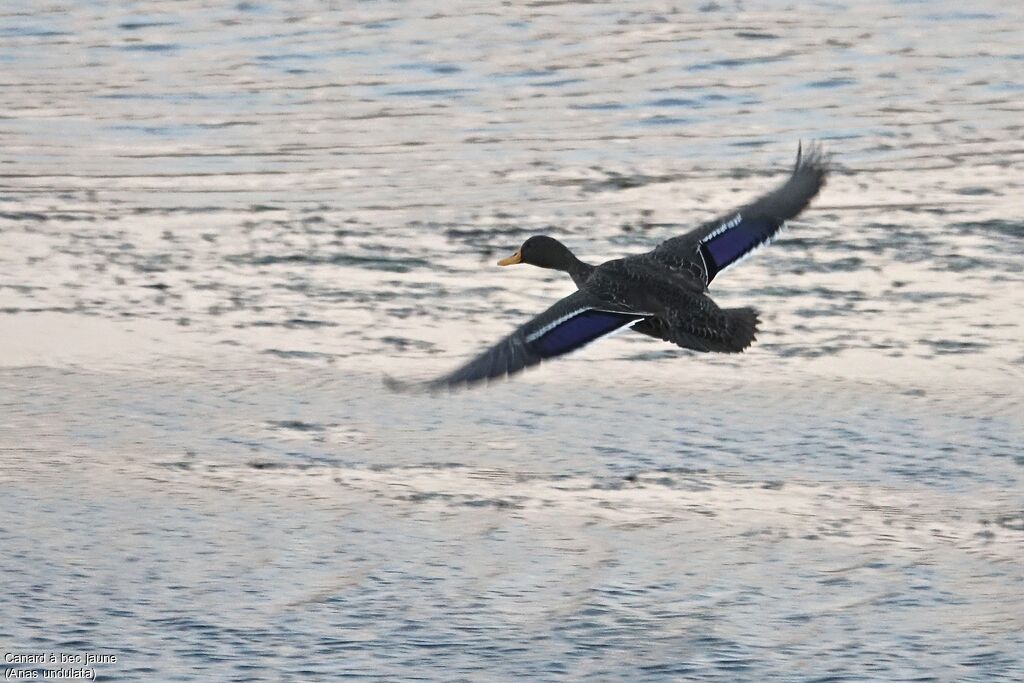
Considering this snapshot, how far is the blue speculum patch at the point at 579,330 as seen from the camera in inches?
242

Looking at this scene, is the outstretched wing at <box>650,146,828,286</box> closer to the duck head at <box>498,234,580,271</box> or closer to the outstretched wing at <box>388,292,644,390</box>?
the duck head at <box>498,234,580,271</box>

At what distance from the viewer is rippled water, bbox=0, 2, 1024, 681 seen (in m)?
5.41

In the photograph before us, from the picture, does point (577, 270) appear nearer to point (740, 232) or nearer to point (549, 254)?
point (549, 254)

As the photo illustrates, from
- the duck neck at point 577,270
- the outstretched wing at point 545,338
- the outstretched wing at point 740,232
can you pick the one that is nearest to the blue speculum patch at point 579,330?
the outstretched wing at point 545,338

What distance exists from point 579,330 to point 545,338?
195 millimetres

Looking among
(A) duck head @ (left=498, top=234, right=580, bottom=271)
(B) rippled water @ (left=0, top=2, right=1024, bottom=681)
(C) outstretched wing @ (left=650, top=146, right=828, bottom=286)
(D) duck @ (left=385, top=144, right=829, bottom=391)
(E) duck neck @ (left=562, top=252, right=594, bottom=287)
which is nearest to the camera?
(B) rippled water @ (left=0, top=2, right=1024, bottom=681)

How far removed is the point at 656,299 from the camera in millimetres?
6582

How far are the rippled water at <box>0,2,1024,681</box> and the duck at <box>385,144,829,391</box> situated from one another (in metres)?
0.39

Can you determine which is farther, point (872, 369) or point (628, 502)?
point (872, 369)

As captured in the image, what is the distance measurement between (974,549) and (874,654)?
0.72 metres

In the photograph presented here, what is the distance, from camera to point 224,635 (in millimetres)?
5320

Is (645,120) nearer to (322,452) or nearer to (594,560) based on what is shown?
(322,452)

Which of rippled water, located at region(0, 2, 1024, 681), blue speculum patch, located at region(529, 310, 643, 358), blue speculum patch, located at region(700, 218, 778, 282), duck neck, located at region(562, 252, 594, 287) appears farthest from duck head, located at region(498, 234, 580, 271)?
blue speculum patch, located at region(529, 310, 643, 358)

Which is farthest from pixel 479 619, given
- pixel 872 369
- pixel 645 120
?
pixel 645 120
